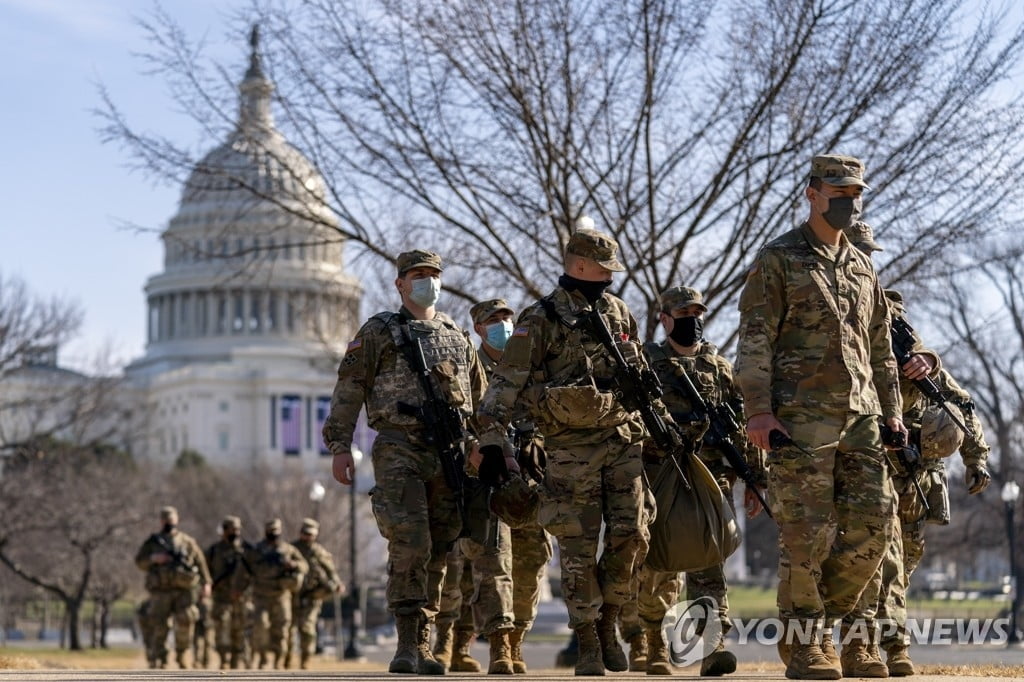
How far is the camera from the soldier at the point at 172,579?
2498cm

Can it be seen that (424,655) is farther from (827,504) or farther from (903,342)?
(903,342)

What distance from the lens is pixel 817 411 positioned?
373 inches

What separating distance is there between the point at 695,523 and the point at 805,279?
5.57ft

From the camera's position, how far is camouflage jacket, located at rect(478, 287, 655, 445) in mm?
10484

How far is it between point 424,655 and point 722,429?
2.17m

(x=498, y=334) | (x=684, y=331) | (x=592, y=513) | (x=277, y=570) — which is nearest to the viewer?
(x=592, y=513)

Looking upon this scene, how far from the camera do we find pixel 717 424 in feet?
39.2

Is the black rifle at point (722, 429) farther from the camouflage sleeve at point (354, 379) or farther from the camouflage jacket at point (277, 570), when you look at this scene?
the camouflage jacket at point (277, 570)

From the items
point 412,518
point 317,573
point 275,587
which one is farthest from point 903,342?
point 317,573

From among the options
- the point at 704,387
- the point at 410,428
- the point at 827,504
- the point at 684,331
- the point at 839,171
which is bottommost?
the point at 827,504

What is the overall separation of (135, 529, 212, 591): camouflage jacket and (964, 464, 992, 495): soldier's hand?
49.1ft

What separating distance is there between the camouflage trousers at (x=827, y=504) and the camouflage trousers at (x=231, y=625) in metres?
17.9

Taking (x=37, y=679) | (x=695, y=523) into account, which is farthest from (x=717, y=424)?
(x=37, y=679)

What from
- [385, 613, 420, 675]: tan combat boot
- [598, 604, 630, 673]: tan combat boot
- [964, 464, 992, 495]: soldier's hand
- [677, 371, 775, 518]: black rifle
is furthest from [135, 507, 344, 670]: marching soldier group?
[964, 464, 992, 495]: soldier's hand
